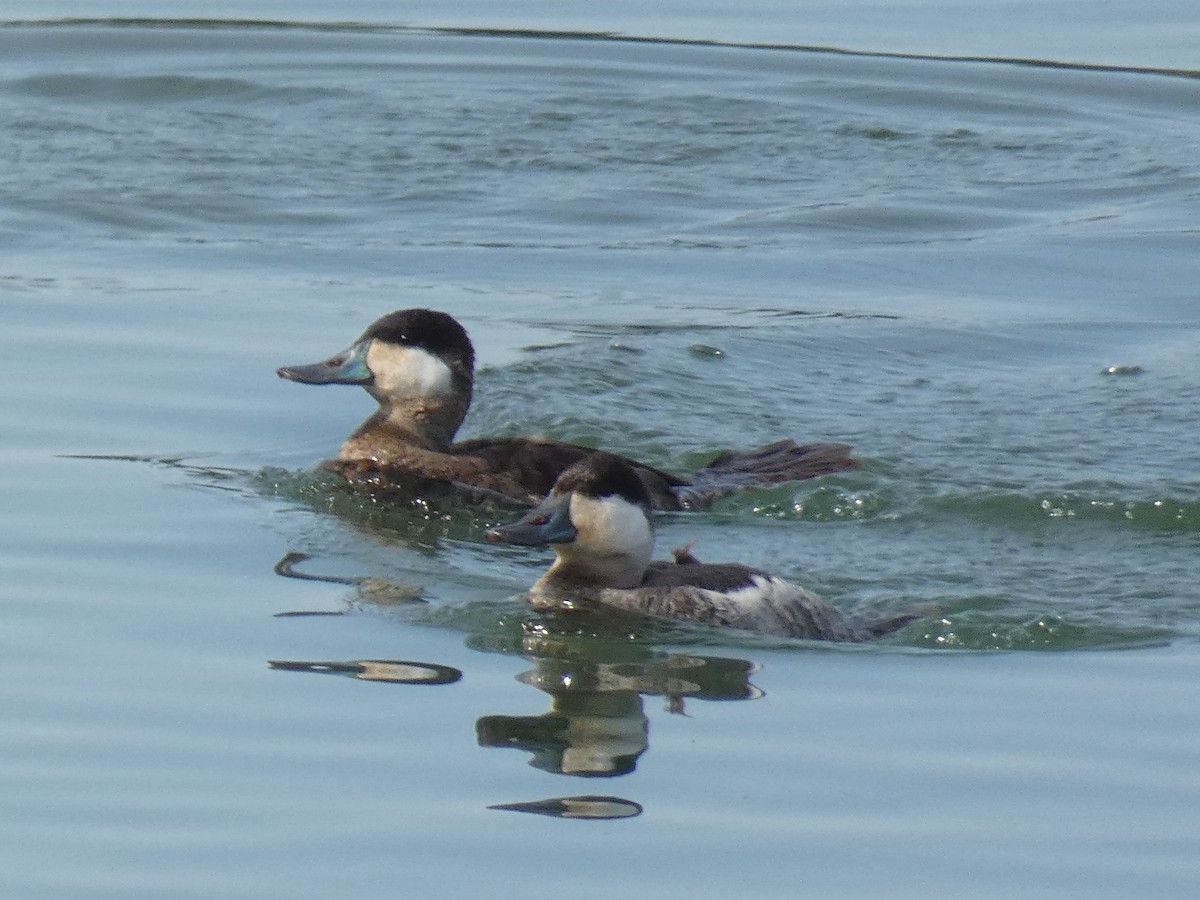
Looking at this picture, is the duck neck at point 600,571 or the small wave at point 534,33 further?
the small wave at point 534,33

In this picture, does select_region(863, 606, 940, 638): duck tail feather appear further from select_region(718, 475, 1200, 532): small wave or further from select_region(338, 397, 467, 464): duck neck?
select_region(338, 397, 467, 464): duck neck

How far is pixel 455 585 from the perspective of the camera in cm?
812

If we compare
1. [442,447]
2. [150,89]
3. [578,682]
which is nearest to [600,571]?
[578,682]

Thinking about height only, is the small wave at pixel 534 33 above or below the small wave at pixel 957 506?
above

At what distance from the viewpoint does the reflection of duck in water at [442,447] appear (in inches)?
366

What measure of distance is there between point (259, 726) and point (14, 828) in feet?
2.96

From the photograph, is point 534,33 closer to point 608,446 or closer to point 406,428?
point 608,446

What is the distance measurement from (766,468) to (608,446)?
110cm

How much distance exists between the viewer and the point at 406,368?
32.3 feet

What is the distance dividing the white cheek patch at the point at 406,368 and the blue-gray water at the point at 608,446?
0.47m

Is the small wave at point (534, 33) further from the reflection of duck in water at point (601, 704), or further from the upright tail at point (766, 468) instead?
the reflection of duck in water at point (601, 704)

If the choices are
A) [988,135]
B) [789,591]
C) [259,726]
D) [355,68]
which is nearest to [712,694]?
[789,591]

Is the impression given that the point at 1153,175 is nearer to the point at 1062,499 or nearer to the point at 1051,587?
the point at 1062,499

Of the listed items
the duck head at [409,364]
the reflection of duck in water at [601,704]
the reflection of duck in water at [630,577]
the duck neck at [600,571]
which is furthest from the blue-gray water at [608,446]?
the duck head at [409,364]
